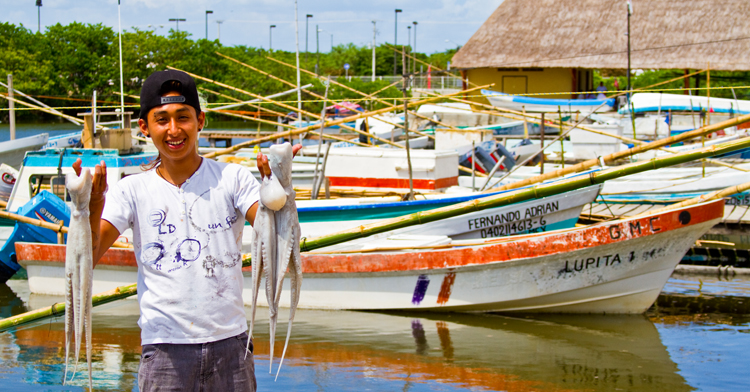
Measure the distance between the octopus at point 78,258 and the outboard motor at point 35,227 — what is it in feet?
21.6

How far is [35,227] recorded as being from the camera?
945 cm

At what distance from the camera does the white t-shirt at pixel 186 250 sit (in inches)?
97.7

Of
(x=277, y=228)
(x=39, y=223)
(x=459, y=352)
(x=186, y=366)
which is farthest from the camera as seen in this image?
(x=459, y=352)

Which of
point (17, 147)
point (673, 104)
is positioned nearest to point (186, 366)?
point (17, 147)

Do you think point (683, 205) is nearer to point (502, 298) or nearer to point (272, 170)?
point (502, 298)

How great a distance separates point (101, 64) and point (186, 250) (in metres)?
49.3

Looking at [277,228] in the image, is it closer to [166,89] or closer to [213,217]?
[213,217]

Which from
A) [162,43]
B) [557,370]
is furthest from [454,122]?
[162,43]

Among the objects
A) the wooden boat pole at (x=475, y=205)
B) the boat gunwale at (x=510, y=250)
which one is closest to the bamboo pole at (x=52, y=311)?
the wooden boat pole at (x=475, y=205)

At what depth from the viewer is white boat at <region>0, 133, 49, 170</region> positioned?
14.9 meters

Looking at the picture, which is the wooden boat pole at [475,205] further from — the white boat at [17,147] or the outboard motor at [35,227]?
the white boat at [17,147]

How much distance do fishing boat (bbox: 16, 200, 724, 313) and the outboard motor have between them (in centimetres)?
115

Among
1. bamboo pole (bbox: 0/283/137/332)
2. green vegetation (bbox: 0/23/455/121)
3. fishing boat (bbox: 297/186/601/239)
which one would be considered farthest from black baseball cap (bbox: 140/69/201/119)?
green vegetation (bbox: 0/23/455/121)

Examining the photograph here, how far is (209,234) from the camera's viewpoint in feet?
8.26
